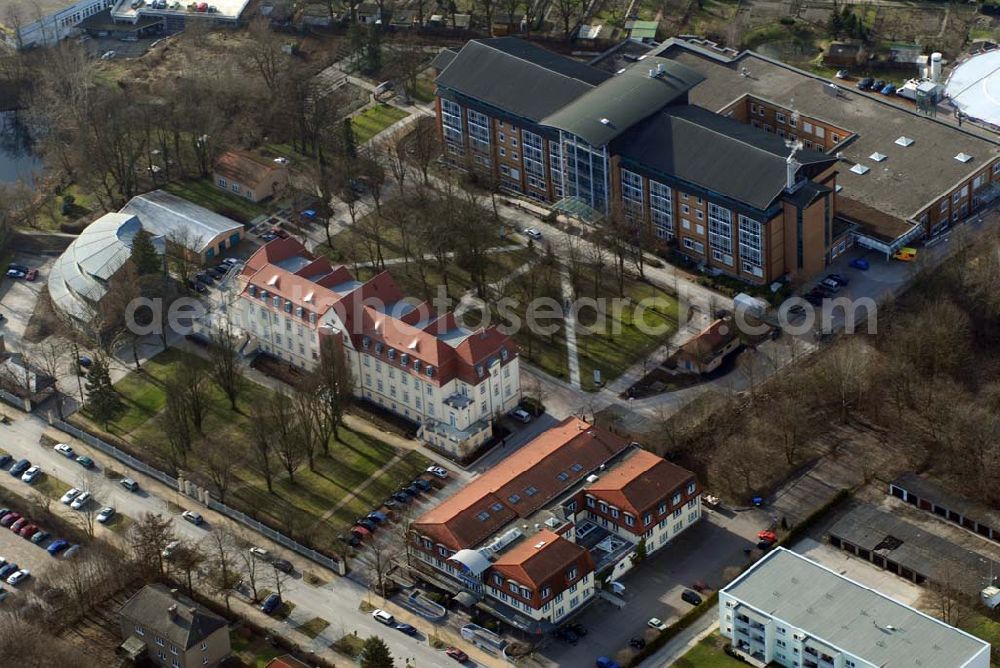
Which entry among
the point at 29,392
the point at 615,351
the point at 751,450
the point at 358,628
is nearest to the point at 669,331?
the point at 615,351

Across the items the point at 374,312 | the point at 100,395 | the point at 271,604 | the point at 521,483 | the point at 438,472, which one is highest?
the point at 374,312

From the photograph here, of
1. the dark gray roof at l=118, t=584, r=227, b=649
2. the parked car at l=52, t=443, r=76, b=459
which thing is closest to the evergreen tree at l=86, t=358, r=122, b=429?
the parked car at l=52, t=443, r=76, b=459

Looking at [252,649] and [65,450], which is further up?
[65,450]

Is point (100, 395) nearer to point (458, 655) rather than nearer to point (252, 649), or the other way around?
point (252, 649)

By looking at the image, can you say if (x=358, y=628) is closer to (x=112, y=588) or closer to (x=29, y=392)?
(x=112, y=588)

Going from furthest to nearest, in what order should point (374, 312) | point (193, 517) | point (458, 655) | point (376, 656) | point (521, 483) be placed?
point (374, 312) → point (193, 517) → point (521, 483) → point (458, 655) → point (376, 656)

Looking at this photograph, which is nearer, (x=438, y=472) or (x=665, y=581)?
(x=665, y=581)

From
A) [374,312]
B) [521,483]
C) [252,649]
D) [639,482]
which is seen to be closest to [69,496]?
[252,649]

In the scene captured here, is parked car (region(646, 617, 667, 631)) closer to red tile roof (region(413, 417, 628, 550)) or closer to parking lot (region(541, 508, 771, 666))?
parking lot (region(541, 508, 771, 666))
